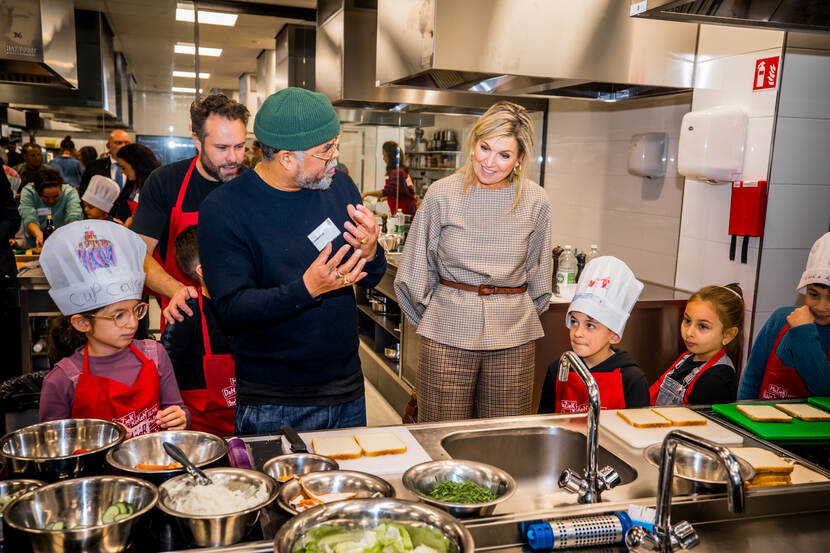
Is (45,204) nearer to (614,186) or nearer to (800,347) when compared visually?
(614,186)

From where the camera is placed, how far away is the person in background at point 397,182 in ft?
17.9

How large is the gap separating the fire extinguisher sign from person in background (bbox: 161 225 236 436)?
2.68 m

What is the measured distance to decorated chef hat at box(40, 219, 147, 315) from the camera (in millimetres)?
1642

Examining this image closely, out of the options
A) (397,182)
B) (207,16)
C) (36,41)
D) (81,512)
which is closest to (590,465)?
(81,512)

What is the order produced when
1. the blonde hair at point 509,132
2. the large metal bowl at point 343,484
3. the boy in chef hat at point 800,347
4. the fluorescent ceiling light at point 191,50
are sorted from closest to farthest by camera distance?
the large metal bowl at point 343,484 < the boy in chef hat at point 800,347 < the blonde hair at point 509,132 < the fluorescent ceiling light at point 191,50

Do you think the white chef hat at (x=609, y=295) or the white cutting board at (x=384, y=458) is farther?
the white chef hat at (x=609, y=295)

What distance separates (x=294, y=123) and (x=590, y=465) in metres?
1.12

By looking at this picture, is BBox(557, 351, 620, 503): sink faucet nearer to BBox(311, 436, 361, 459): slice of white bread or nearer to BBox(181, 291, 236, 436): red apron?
BBox(311, 436, 361, 459): slice of white bread

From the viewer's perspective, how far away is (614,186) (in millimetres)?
4434

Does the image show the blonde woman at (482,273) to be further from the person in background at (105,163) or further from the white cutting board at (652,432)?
the person in background at (105,163)

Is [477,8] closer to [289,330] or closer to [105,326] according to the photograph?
[289,330]

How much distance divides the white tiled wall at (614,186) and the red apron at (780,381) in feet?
4.46

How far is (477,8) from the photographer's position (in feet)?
9.45

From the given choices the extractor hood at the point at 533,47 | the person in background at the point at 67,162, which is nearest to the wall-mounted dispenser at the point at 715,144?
the extractor hood at the point at 533,47
